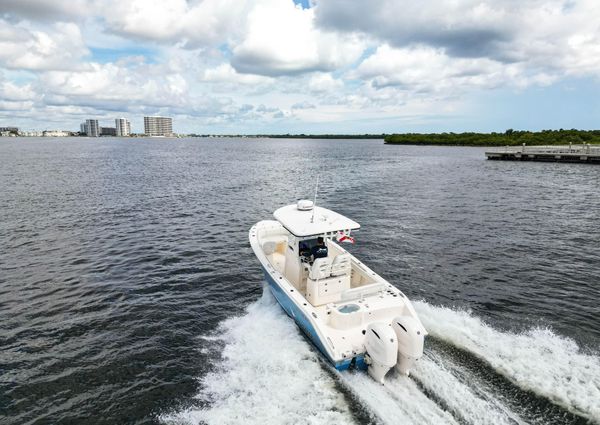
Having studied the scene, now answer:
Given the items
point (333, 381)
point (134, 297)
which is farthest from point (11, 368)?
point (333, 381)

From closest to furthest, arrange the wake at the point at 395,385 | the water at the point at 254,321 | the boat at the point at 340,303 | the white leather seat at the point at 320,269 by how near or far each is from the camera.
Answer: the wake at the point at 395,385 < the water at the point at 254,321 < the boat at the point at 340,303 < the white leather seat at the point at 320,269

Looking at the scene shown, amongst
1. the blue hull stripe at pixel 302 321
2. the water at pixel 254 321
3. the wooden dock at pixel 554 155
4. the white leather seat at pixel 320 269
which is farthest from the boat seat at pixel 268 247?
the wooden dock at pixel 554 155

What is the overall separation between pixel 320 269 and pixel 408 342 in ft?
11.3

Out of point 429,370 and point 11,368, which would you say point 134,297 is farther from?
point 429,370

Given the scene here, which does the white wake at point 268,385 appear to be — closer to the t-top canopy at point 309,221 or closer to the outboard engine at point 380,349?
the outboard engine at point 380,349

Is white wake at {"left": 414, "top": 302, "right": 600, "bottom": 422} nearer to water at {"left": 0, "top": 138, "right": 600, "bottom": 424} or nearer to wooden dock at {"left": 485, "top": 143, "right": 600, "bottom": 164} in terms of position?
water at {"left": 0, "top": 138, "right": 600, "bottom": 424}

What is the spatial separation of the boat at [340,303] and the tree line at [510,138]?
114 metres

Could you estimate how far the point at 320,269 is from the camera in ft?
36.5

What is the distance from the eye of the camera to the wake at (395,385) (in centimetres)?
798

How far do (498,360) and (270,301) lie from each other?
25.6ft

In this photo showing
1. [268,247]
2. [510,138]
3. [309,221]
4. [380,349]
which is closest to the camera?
[380,349]

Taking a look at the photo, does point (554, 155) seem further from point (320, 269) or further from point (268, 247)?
point (320, 269)

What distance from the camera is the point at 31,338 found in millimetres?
11898

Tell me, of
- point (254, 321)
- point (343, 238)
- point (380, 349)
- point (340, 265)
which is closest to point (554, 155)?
point (343, 238)
